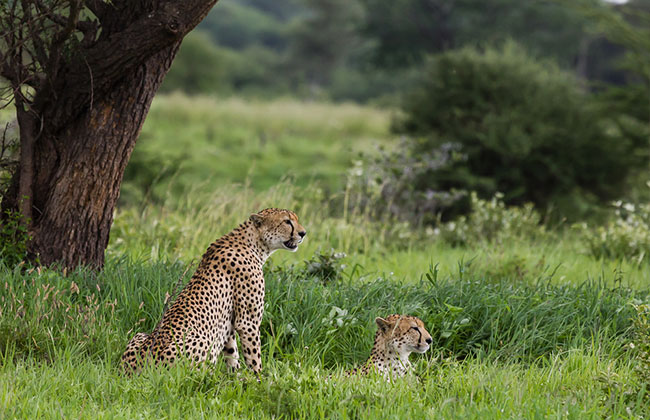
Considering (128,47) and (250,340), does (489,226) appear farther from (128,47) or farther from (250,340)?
(250,340)

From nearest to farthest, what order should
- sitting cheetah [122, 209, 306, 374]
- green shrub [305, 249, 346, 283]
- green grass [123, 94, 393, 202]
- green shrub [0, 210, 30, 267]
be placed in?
sitting cheetah [122, 209, 306, 374]
green shrub [0, 210, 30, 267]
green shrub [305, 249, 346, 283]
green grass [123, 94, 393, 202]

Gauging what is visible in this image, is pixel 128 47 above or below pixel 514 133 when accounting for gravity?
above

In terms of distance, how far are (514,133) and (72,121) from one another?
354 inches

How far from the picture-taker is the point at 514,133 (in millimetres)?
12992

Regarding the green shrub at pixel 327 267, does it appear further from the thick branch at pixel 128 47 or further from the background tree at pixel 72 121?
the thick branch at pixel 128 47

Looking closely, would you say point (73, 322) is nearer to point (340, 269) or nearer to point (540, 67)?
point (340, 269)

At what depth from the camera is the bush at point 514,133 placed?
1311 centimetres

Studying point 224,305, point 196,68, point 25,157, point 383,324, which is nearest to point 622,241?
point 383,324

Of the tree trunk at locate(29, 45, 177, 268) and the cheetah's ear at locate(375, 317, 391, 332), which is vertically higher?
the tree trunk at locate(29, 45, 177, 268)

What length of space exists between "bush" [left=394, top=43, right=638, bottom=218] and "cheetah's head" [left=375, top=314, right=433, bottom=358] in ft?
28.1

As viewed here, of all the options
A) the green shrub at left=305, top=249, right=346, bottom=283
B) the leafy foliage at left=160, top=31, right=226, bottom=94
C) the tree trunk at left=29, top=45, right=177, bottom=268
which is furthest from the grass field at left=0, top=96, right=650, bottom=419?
the leafy foliage at left=160, top=31, right=226, bottom=94

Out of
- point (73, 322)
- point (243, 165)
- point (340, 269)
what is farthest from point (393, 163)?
point (243, 165)

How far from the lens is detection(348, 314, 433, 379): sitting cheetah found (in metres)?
4.31

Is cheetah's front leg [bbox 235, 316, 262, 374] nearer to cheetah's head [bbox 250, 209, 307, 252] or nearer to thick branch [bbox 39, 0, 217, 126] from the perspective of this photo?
cheetah's head [bbox 250, 209, 307, 252]
